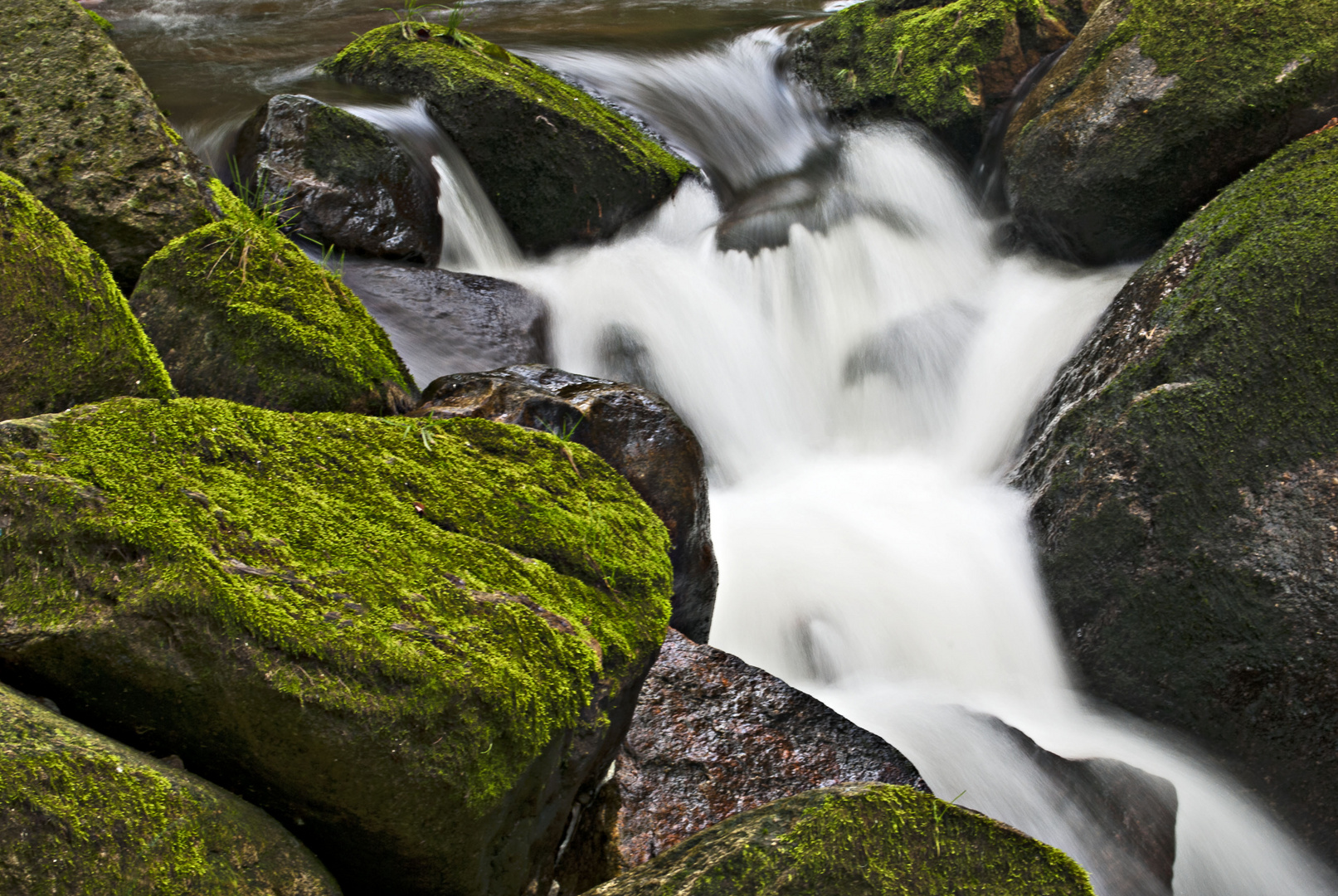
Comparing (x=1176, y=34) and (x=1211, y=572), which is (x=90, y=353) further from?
(x=1176, y=34)

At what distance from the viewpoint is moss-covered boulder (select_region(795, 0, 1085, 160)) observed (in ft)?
23.3

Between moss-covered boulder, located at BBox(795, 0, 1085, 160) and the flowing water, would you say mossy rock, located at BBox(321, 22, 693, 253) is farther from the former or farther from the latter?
moss-covered boulder, located at BBox(795, 0, 1085, 160)

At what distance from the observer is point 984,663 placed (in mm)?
4211

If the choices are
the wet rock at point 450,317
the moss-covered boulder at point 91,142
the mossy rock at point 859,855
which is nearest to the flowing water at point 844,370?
the wet rock at point 450,317

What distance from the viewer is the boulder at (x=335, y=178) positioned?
17.9 feet

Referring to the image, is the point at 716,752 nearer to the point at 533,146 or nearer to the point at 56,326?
the point at 56,326

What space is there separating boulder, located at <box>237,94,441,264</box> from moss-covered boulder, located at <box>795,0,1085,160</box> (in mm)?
4032

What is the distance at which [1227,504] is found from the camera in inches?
149

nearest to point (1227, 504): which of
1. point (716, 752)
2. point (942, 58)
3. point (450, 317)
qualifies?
point (716, 752)

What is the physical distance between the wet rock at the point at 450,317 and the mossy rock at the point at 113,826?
317 centimetres

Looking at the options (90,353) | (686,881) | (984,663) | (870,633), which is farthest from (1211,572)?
(90,353)

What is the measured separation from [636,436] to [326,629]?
83.3 inches

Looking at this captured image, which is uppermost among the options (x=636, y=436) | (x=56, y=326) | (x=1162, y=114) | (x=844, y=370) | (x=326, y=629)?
(x=1162, y=114)

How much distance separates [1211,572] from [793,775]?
6.73 feet
